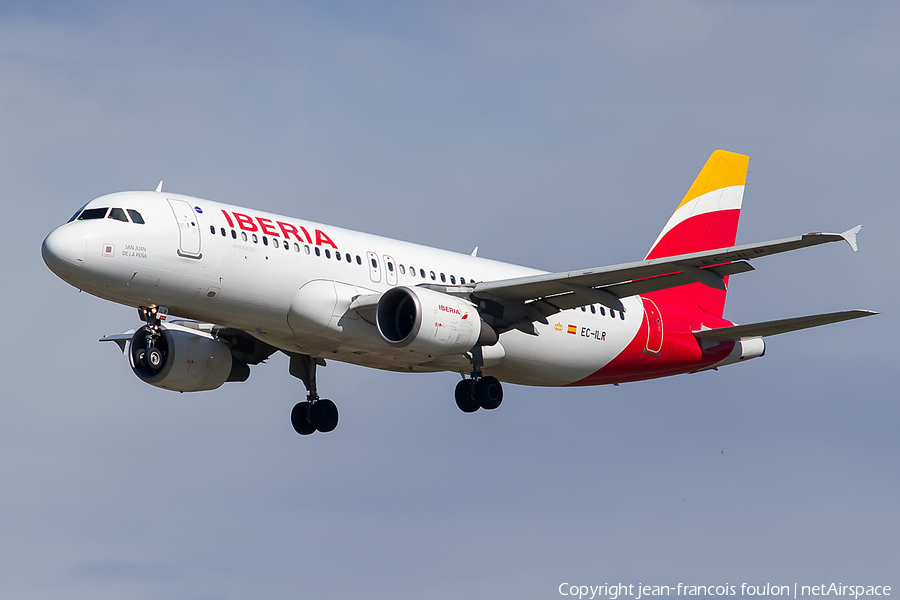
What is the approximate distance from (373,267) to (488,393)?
464 cm

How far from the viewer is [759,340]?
40406 mm

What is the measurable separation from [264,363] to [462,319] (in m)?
7.44

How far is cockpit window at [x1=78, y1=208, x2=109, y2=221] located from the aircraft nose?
2.54 feet

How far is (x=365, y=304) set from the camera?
31.9 meters

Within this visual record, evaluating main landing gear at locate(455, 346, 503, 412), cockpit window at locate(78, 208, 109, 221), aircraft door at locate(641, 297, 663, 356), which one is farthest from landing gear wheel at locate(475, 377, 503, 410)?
cockpit window at locate(78, 208, 109, 221)

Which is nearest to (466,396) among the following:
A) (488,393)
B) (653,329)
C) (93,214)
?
(488,393)

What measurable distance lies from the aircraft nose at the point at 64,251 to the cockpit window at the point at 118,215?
0.97 meters

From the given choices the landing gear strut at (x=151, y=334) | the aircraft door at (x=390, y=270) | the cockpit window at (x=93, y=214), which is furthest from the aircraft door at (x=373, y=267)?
the cockpit window at (x=93, y=214)

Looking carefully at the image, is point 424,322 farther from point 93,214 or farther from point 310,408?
point 93,214

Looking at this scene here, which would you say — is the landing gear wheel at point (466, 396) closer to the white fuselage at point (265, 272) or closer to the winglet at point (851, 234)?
the white fuselage at point (265, 272)

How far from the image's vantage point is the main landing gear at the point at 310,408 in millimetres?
37500

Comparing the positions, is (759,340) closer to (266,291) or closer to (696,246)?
(696,246)

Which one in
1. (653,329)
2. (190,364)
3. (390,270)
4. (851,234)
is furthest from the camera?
(653,329)

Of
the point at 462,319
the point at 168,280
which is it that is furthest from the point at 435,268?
the point at 168,280
